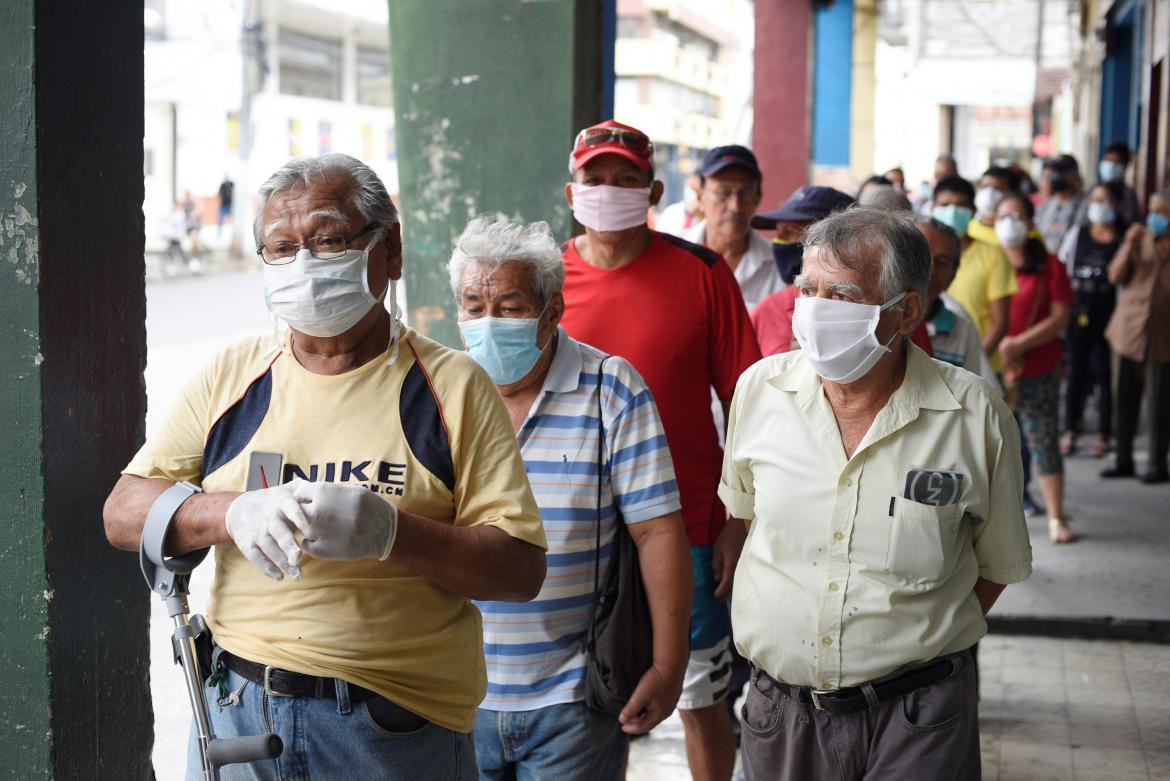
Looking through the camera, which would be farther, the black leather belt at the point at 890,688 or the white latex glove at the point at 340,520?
the black leather belt at the point at 890,688

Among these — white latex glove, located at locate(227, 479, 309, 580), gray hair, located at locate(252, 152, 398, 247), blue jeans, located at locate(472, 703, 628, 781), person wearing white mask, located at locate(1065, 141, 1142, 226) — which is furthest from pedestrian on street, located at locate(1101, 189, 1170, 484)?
white latex glove, located at locate(227, 479, 309, 580)

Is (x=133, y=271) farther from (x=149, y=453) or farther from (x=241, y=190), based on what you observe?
(x=241, y=190)

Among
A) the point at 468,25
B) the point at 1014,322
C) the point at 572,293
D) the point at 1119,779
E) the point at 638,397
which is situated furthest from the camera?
the point at 1014,322

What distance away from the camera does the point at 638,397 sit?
9.29 feet

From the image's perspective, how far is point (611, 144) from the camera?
381 cm

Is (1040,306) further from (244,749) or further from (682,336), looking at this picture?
(244,749)

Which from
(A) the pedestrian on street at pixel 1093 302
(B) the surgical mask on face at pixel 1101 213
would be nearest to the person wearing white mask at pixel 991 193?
(B) the surgical mask on face at pixel 1101 213

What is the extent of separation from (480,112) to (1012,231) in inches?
131

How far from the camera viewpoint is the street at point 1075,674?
15.2 ft

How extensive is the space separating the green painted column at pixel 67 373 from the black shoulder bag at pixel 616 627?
99 cm

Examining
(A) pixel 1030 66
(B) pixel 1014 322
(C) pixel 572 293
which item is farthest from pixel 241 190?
(C) pixel 572 293

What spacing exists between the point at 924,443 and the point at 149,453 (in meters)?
1.43

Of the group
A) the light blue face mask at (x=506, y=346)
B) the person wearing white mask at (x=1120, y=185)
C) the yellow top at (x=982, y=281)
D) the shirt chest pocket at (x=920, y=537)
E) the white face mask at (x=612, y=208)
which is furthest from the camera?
the person wearing white mask at (x=1120, y=185)

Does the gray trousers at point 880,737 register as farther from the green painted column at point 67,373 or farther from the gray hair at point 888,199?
the gray hair at point 888,199
